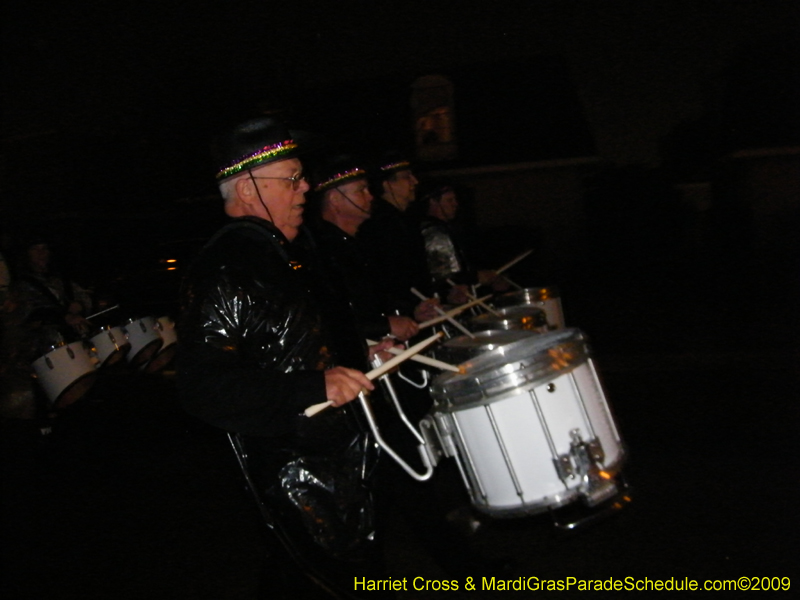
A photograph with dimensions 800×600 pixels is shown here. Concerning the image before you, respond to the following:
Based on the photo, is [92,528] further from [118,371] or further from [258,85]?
[258,85]

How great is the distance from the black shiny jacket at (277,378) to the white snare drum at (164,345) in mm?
4686

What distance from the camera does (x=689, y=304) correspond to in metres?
12.2

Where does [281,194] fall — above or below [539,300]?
above

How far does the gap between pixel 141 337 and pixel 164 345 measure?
35 centimetres

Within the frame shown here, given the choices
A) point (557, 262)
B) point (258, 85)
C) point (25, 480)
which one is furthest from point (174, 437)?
point (258, 85)

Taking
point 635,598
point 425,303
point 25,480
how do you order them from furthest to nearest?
point 25,480 → point 425,303 → point 635,598

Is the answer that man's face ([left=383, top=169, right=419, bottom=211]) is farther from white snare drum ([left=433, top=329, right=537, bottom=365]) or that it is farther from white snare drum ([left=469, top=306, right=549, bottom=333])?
white snare drum ([left=433, top=329, right=537, bottom=365])

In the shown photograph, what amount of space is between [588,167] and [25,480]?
16.2 meters

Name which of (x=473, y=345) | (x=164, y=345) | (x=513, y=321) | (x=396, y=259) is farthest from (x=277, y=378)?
(x=164, y=345)

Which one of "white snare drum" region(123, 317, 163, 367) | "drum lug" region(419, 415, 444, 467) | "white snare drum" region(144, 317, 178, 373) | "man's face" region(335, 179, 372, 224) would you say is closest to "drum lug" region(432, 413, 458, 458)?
"drum lug" region(419, 415, 444, 467)

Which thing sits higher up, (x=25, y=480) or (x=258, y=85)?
(x=258, y=85)

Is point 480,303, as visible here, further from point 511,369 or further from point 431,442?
point 511,369

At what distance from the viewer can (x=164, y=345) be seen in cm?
719

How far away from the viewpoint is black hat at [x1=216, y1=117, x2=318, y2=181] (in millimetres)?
2703
